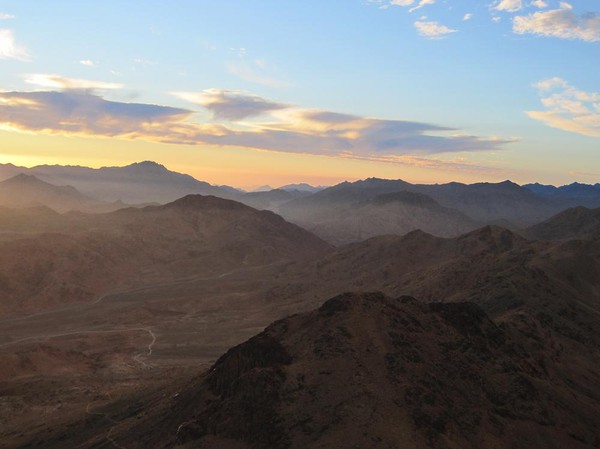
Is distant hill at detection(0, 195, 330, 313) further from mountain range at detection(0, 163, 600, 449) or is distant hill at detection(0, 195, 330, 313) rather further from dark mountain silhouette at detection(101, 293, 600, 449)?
Answer: dark mountain silhouette at detection(101, 293, 600, 449)

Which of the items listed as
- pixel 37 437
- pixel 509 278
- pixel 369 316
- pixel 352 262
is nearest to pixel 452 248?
pixel 352 262

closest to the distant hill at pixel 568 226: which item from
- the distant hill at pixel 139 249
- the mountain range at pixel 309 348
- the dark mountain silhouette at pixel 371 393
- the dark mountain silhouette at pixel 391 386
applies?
the distant hill at pixel 139 249

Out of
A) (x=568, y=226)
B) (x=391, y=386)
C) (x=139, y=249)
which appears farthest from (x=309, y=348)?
(x=568, y=226)

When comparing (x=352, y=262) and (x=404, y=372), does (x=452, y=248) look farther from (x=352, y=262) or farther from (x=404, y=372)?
(x=404, y=372)

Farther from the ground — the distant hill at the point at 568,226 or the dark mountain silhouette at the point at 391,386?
the distant hill at the point at 568,226

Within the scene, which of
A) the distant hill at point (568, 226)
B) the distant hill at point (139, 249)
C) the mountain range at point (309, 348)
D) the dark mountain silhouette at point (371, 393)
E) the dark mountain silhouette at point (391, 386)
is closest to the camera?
the dark mountain silhouette at point (371, 393)

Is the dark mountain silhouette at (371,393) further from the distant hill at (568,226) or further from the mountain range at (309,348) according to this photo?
the distant hill at (568,226)
